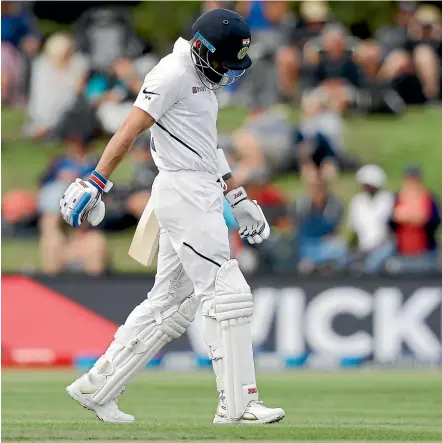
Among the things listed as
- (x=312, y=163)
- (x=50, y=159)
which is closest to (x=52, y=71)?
(x=50, y=159)

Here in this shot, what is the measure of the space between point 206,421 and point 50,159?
9742mm

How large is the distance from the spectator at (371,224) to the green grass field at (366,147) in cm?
187

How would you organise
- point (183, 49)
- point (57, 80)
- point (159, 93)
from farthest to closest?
point (57, 80)
point (183, 49)
point (159, 93)

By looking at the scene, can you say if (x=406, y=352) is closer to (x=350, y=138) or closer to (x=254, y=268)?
(x=254, y=268)

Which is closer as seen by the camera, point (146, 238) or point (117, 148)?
point (117, 148)

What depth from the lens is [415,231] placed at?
527 inches

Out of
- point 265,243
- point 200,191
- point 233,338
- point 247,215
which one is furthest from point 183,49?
point 265,243

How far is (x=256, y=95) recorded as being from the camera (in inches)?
629

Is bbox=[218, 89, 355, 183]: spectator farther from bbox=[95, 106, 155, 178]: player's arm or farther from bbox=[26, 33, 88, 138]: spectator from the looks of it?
bbox=[95, 106, 155, 178]: player's arm

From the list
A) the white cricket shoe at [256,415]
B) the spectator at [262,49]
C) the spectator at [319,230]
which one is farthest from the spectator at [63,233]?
the white cricket shoe at [256,415]

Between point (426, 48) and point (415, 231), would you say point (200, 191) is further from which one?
point (426, 48)

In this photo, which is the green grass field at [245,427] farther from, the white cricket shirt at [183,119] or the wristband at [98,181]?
the white cricket shirt at [183,119]

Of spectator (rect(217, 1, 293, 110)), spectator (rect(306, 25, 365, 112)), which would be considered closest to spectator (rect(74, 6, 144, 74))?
spectator (rect(217, 1, 293, 110))

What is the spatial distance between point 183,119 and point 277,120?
8.67 meters
